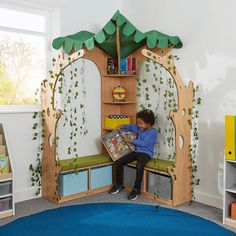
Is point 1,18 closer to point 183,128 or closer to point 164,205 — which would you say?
point 183,128

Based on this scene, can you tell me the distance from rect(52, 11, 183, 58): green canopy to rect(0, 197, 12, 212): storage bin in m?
1.76

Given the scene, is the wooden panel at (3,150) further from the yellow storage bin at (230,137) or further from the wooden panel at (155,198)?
the yellow storage bin at (230,137)

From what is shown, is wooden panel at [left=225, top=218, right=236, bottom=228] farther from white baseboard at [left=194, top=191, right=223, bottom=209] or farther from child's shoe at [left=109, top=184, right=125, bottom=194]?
child's shoe at [left=109, top=184, right=125, bottom=194]

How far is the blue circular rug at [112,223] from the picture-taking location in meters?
2.89

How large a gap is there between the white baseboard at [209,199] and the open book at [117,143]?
0.97m

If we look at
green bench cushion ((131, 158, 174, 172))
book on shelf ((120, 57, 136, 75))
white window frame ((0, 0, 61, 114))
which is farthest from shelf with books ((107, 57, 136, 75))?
green bench cushion ((131, 158, 174, 172))

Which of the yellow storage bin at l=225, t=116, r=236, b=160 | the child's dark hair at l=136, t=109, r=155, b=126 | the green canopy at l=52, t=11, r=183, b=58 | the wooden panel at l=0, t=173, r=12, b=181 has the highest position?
the green canopy at l=52, t=11, r=183, b=58

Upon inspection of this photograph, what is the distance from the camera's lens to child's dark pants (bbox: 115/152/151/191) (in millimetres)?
3828

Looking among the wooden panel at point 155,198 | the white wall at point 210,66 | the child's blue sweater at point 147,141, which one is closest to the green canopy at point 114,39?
the white wall at point 210,66

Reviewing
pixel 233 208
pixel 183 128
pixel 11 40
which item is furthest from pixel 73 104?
pixel 233 208

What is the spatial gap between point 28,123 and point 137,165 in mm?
1367

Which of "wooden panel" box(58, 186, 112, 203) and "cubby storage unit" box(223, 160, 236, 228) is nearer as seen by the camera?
"cubby storage unit" box(223, 160, 236, 228)

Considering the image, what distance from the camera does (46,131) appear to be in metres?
3.81

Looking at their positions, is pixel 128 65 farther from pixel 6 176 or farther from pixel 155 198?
pixel 6 176
